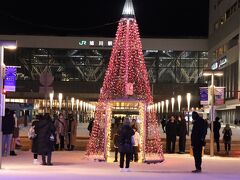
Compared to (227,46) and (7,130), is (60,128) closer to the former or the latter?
(7,130)

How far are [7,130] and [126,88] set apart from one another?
455 centimetres

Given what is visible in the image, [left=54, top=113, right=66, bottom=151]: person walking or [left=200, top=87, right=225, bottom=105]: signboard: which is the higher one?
[left=200, top=87, right=225, bottom=105]: signboard

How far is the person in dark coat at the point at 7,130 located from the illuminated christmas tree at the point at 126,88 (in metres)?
2.89

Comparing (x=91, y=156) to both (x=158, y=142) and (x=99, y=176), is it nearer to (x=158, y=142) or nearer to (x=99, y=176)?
(x=158, y=142)

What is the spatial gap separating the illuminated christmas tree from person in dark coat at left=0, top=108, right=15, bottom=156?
2.89 m

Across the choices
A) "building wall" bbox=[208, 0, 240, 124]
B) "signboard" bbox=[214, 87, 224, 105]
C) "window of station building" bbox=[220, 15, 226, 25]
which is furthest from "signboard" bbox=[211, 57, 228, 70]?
"signboard" bbox=[214, 87, 224, 105]

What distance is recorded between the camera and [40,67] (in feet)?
277

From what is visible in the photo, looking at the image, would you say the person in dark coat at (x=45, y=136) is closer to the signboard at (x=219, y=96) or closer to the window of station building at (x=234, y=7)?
the signboard at (x=219, y=96)

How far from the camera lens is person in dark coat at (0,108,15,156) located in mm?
20672

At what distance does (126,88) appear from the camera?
20703 millimetres

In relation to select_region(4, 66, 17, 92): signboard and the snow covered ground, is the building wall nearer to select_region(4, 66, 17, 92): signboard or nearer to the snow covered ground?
the snow covered ground

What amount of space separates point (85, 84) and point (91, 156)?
6224cm

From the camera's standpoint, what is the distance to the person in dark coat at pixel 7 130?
20672 mm

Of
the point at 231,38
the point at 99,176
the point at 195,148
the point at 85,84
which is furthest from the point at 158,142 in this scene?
the point at 85,84
